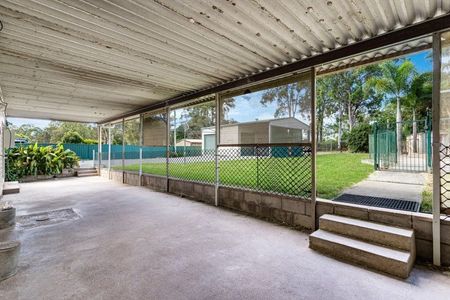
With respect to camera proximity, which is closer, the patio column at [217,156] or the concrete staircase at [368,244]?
the concrete staircase at [368,244]

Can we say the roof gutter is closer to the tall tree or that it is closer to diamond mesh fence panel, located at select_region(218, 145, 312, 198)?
the tall tree

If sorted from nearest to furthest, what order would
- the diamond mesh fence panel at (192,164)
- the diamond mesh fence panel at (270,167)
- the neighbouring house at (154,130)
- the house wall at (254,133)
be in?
the diamond mesh fence panel at (270,167), the house wall at (254,133), the diamond mesh fence panel at (192,164), the neighbouring house at (154,130)

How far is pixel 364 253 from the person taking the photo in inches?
102

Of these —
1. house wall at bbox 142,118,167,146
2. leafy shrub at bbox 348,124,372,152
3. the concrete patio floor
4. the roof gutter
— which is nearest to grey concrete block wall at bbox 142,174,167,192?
house wall at bbox 142,118,167,146

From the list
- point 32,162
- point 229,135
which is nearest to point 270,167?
point 229,135

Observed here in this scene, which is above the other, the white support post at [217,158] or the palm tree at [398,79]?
the palm tree at [398,79]

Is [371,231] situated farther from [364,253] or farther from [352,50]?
[352,50]

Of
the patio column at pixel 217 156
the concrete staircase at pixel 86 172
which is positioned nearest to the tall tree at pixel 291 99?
the patio column at pixel 217 156

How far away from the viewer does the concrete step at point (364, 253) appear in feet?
7.76

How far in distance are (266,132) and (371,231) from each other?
2.55 metres

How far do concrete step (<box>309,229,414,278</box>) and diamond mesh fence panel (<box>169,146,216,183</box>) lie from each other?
3162mm

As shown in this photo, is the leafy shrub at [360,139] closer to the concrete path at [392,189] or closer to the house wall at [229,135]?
the concrete path at [392,189]

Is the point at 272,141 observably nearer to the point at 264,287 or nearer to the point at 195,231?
the point at 195,231

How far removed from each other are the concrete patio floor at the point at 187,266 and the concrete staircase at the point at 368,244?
124 mm
